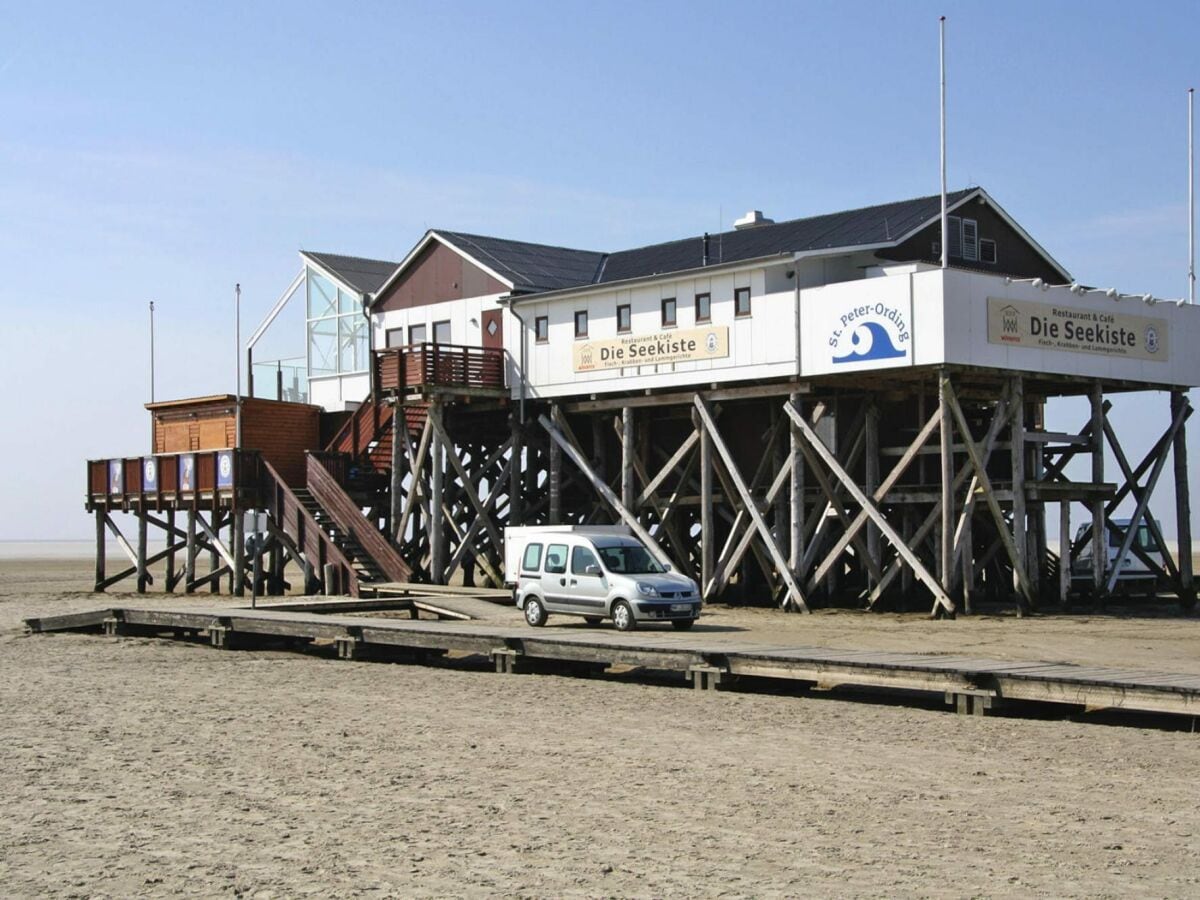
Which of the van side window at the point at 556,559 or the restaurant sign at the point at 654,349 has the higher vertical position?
the restaurant sign at the point at 654,349

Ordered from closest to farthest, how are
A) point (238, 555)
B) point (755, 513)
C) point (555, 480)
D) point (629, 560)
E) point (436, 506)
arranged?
point (629, 560), point (755, 513), point (436, 506), point (555, 480), point (238, 555)

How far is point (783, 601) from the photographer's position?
121 feet

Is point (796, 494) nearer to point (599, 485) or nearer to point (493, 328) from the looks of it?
point (599, 485)

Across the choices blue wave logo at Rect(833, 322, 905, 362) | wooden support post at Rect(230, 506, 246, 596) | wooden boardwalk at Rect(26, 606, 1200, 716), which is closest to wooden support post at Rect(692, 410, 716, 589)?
blue wave logo at Rect(833, 322, 905, 362)

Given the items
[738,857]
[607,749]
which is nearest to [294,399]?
[607,749]

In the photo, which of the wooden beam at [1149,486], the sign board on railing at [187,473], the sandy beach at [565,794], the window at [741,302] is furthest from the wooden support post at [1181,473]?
the sign board on railing at [187,473]

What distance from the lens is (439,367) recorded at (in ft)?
136

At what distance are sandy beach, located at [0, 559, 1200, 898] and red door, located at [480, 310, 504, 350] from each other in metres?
21.0

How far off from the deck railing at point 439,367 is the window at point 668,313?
5997 mm

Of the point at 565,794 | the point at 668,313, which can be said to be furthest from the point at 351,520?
the point at 565,794

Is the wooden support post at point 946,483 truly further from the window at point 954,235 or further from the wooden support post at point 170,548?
the wooden support post at point 170,548

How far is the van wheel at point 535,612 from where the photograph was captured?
91.9 feet

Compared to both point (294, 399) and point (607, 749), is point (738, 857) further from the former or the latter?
point (294, 399)

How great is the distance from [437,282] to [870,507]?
15.9m
